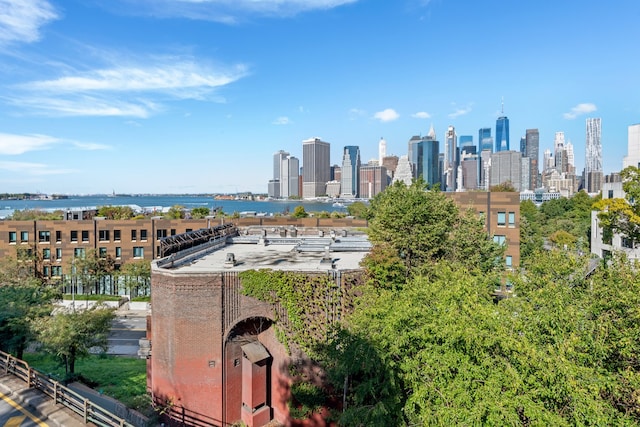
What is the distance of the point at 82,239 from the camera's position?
55656 mm

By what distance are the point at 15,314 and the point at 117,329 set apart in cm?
1761

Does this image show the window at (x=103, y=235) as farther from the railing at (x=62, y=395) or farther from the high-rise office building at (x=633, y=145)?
the high-rise office building at (x=633, y=145)

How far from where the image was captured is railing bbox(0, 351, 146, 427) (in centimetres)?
1239

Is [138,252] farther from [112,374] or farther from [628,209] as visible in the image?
[628,209]

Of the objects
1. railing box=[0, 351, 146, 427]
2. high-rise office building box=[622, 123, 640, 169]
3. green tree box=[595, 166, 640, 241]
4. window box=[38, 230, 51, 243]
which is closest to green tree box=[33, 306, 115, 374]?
railing box=[0, 351, 146, 427]

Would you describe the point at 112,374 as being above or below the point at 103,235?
below

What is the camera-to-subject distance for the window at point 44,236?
55.3 metres

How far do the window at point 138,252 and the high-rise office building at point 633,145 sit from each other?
7728cm

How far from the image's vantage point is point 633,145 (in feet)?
189

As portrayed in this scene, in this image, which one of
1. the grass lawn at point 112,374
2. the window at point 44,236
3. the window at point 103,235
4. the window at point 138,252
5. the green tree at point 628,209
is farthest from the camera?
the window at point 138,252

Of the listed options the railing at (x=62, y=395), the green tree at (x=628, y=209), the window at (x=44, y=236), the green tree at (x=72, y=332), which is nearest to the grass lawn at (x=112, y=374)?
the green tree at (x=72, y=332)

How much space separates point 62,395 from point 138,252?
1868 inches

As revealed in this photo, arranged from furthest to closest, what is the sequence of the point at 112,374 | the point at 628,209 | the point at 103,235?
1. the point at 103,235
2. the point at 628,209
3. the point at 112,374

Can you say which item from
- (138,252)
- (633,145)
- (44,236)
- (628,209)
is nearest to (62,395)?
(628,209)
